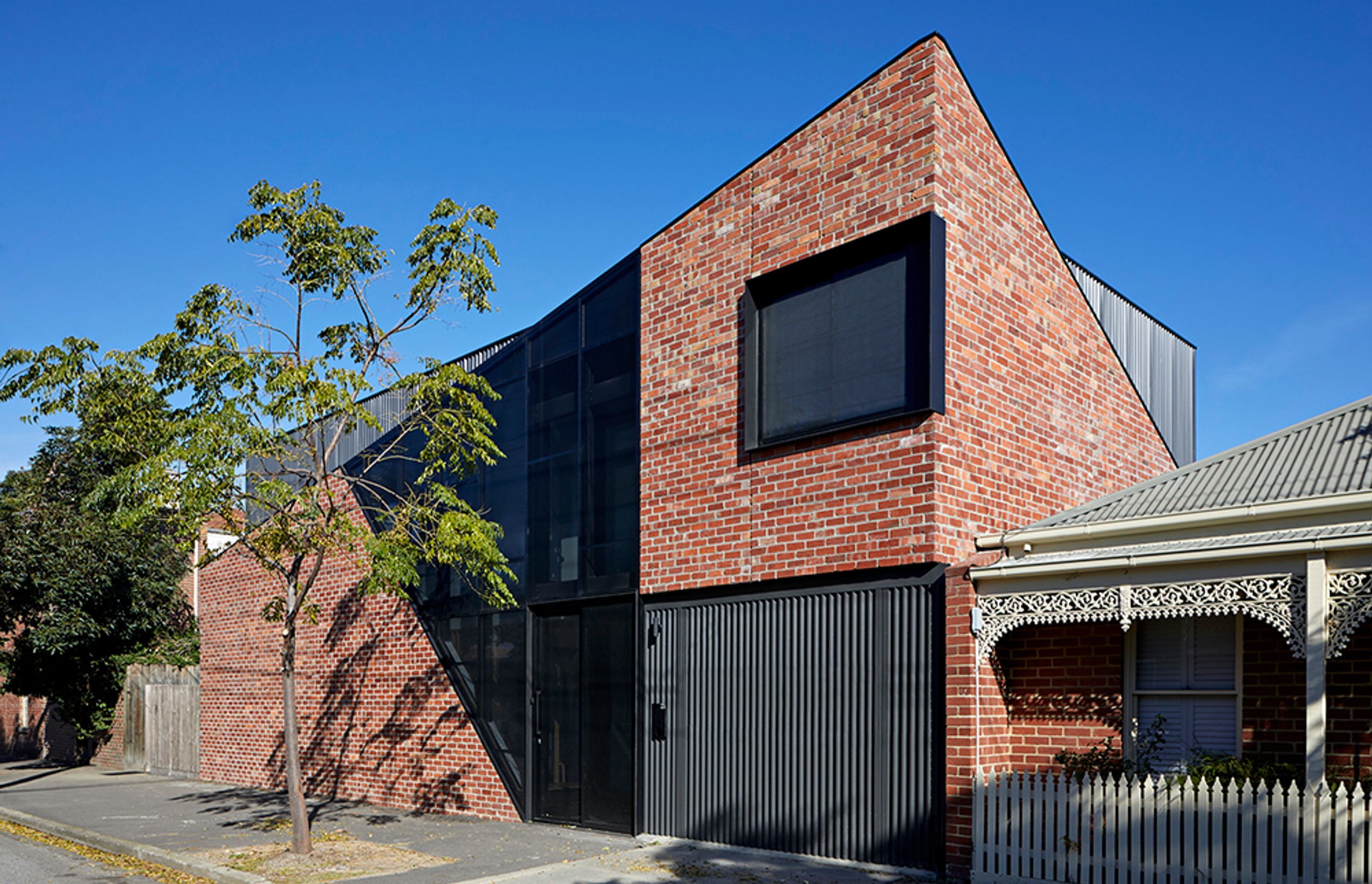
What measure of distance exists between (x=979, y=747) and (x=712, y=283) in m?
5.59

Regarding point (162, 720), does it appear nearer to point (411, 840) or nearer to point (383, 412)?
point (383, 412)

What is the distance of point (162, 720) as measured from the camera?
21844 millimetres

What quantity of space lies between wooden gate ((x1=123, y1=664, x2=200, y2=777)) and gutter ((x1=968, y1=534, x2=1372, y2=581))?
1657 centimetres

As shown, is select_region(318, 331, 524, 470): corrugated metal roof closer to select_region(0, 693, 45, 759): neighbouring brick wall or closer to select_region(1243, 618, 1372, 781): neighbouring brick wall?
select_region(1243, 618, 1372, 781): neighbouring brick wall

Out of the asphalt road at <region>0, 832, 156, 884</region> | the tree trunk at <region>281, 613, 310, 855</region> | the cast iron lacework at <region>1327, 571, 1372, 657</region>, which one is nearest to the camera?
the cast iron lacework at <region>1327, 571, 1372, 657</region>

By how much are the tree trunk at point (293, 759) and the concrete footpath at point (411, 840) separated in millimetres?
880

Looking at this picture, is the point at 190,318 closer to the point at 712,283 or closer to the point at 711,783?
the point at 712,283

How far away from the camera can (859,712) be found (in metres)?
10.2

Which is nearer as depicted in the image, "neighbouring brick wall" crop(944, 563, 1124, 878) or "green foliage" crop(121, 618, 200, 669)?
"neighbouring brick wall" crop(944, 563, 1124, 878)

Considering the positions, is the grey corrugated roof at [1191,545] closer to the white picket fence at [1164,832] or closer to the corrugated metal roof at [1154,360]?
the white picket fence at [1164,832]

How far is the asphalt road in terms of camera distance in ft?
35.1

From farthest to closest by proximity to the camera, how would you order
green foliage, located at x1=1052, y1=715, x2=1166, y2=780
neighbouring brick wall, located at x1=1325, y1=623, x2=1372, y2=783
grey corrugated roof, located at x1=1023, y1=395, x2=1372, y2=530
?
green foliage, located at x1=1052, y1=715, x2=1166, y2=780, grey corrugated roof, located at x1=1023, y1=395, x2=1372, y2=530, neighbouring brick wall, located at x1=1325, y1=623, x2=1372, y2=783

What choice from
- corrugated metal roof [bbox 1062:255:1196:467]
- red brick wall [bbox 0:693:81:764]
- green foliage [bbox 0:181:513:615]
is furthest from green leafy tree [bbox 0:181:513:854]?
red brick wall [bbox 0:693:81:764]

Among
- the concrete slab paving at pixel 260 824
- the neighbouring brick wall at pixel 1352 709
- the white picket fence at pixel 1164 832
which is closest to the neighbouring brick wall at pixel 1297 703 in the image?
the neighbouring brick wall at pixel 1352 709
